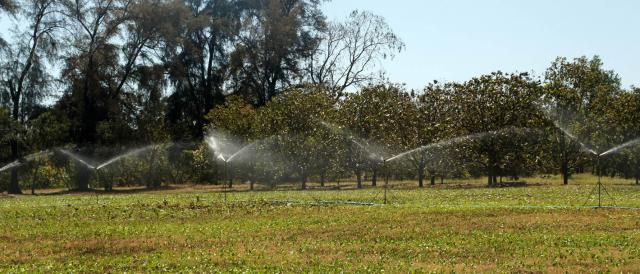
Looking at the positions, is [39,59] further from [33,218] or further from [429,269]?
[429,269]

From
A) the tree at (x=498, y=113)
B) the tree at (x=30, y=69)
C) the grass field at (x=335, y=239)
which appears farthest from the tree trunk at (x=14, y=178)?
the tree at (x=498, y=113)

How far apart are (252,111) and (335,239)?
43915mm

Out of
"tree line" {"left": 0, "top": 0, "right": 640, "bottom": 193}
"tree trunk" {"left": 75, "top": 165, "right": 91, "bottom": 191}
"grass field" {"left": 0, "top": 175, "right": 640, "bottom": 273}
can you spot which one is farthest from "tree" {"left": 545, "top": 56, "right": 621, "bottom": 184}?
"tree trunk" {"left": 75, "top": 165, "right": 91, "bottom": 191}

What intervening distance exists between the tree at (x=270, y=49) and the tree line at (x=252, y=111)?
0.52ft

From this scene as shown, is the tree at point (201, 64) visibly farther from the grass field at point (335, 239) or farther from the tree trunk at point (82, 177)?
the grass field at point (335, 239)

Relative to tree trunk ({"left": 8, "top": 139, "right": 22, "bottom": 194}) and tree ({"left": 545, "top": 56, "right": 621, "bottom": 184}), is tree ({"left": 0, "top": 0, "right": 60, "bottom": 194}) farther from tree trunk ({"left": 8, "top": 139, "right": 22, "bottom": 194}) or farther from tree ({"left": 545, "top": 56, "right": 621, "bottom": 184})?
tree ({"left": 545, "top": 56, "right": 621, "bottom": 184})

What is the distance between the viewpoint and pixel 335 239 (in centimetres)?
2028

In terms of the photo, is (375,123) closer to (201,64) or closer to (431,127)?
(431,127)

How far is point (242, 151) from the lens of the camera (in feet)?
205

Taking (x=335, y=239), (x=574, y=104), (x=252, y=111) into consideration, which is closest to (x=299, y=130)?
(x=252, y=111)

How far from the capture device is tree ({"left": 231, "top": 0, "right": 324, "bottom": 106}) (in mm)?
74000

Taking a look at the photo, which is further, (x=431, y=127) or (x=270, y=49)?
(x=270, y=49)

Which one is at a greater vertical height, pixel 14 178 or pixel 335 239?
pixel 14 178

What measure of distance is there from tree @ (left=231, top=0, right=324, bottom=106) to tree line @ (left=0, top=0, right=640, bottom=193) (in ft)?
0.52
